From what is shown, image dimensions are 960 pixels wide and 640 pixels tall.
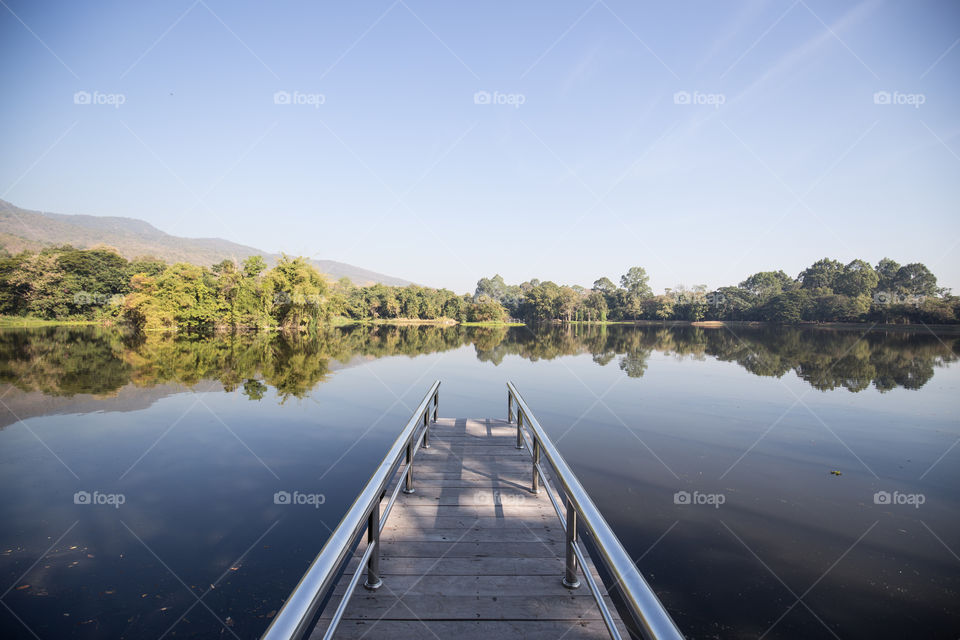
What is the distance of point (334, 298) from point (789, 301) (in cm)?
7341

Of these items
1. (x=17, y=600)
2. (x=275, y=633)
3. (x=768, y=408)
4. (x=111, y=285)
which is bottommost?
(x=17, y=600)

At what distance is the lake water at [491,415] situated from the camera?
378cm

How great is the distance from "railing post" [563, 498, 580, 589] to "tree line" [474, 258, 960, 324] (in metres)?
77.9

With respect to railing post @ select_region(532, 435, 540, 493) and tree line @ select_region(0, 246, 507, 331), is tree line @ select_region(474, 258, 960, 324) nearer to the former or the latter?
tree line @ select_region(0, 246, 507, 331)

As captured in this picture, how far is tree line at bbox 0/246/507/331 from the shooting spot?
40.0 meters

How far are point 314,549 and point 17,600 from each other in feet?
8.01

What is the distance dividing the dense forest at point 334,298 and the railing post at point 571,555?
1741 inches

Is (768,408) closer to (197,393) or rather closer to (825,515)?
(825,515)

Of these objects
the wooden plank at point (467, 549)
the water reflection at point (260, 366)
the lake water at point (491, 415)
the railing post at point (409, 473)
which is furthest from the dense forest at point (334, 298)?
the wooden plank at point (467, 549)

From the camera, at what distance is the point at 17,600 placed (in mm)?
3719

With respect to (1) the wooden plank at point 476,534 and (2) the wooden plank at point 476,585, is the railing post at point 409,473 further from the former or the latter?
(2) the wooden plank at point 476,585

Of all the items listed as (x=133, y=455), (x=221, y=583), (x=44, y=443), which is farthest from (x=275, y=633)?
(x=44, y=443)

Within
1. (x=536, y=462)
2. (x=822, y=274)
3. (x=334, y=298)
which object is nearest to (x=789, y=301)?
(x=822, y=274)

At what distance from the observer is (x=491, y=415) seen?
10.8m
